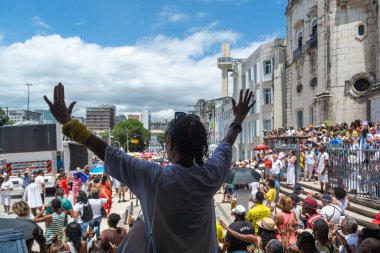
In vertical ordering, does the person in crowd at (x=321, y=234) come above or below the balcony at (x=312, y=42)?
below

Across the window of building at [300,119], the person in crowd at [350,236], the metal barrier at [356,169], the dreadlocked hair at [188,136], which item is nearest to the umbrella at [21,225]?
the dreadlocked hair at [188,136]

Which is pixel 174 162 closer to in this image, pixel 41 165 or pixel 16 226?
pixel 16 226

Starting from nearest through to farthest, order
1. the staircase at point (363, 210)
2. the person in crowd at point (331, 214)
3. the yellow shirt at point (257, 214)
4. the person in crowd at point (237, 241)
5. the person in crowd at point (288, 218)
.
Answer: the person in crowd at point (237, 241) → the person in crowd at point (288, 218) → the person in crowd at point (331, 214) → the yellow shirt at point (257, 214) → the staircase at point (363, 210)

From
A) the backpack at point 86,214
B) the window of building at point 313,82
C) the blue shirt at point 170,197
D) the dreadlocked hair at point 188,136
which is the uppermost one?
the window of building at point 313,82

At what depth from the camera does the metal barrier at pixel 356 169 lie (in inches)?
408

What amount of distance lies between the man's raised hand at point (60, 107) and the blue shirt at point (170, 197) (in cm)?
34

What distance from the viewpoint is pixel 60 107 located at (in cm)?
203

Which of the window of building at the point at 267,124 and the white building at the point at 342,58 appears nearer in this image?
the white building at the point at 342,58

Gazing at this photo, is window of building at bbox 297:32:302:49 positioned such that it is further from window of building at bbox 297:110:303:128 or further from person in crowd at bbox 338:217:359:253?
person in crowd at bbox 338:217:359:253

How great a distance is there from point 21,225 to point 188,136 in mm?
1848

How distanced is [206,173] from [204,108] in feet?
300

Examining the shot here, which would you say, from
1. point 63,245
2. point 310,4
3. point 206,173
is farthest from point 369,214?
point 310,4

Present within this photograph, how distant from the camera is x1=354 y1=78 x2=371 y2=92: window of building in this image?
24.7 m

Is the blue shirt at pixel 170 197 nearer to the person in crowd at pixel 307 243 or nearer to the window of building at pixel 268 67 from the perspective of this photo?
the person in crowd at pixel 307 243
